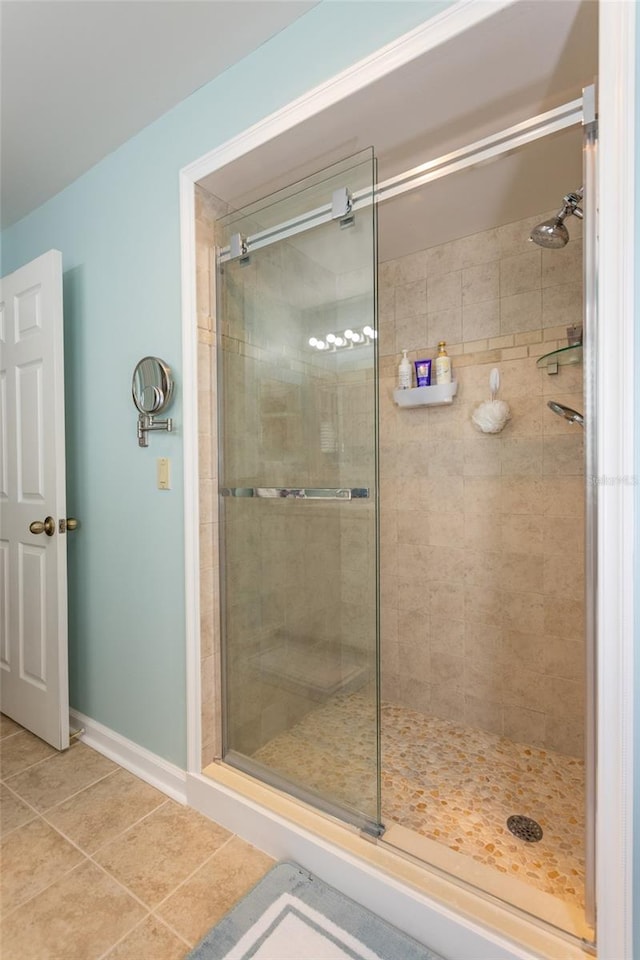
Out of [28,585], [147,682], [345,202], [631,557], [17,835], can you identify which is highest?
[345,202]

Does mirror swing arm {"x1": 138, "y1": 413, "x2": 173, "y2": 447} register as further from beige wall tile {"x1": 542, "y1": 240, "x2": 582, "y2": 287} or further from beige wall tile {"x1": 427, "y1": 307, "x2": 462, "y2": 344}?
beige wall tile {"x1": 542, "y1": 240, "x2": 582, "y2": 287}

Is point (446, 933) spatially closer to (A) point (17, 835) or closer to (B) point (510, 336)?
(A) point (17, 835)

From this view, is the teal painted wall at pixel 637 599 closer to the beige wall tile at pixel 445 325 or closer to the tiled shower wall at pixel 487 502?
the tiled shower wall at pixel 487 502

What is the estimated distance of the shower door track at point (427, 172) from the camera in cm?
110

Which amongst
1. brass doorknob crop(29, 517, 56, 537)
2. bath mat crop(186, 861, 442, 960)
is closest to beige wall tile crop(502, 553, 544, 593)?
bath mat crop(186, 861, 442, 960)

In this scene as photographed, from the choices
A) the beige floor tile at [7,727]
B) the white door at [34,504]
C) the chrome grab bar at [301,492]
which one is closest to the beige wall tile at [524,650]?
the chrome grab bar at [301,492]

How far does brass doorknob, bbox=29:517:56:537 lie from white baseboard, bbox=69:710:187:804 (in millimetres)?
854

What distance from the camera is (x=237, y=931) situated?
3.79 feet

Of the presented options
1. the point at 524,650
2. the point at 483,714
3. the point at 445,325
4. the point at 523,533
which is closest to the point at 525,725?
the point at 483,714

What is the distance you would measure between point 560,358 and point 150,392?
1.61 meters

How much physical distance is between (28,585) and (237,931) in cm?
158

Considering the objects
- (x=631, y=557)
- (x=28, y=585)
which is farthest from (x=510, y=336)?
(x=28, y=585)

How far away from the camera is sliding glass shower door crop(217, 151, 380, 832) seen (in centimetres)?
134

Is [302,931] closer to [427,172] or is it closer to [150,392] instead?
[150,392]
